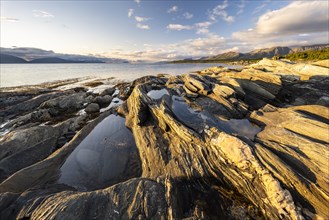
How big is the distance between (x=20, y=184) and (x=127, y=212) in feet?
30.6

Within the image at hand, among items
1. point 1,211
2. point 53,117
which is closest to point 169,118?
point 1,211

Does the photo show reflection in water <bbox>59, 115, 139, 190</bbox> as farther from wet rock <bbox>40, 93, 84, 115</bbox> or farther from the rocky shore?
wet rock <bbox>40, 93, 84, 115</bbox>

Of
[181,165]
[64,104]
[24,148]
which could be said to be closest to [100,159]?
[181,165]

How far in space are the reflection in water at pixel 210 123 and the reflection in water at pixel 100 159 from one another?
247 inches

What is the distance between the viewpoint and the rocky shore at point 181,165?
8.01 m

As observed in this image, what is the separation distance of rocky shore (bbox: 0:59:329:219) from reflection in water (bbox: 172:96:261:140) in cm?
11

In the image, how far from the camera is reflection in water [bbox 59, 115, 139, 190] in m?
12.1

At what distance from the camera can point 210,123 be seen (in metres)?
15.5

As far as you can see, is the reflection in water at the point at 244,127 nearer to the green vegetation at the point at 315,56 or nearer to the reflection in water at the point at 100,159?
the reflection in water at the point at 100,159

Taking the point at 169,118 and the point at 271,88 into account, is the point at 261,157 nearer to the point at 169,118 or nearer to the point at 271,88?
the point at 169,118

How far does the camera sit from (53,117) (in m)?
29.1

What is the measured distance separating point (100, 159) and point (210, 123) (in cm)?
1109

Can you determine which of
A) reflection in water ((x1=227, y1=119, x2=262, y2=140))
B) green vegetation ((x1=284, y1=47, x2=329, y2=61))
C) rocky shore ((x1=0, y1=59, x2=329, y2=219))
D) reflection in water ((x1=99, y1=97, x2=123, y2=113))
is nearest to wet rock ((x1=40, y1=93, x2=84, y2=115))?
reflection in water ((x1=99, y1=97, x2=123, y2=113))

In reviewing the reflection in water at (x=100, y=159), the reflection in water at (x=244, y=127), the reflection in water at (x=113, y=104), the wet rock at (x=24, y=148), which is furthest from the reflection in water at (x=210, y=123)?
the reflection in water at (x=113, y=104)
